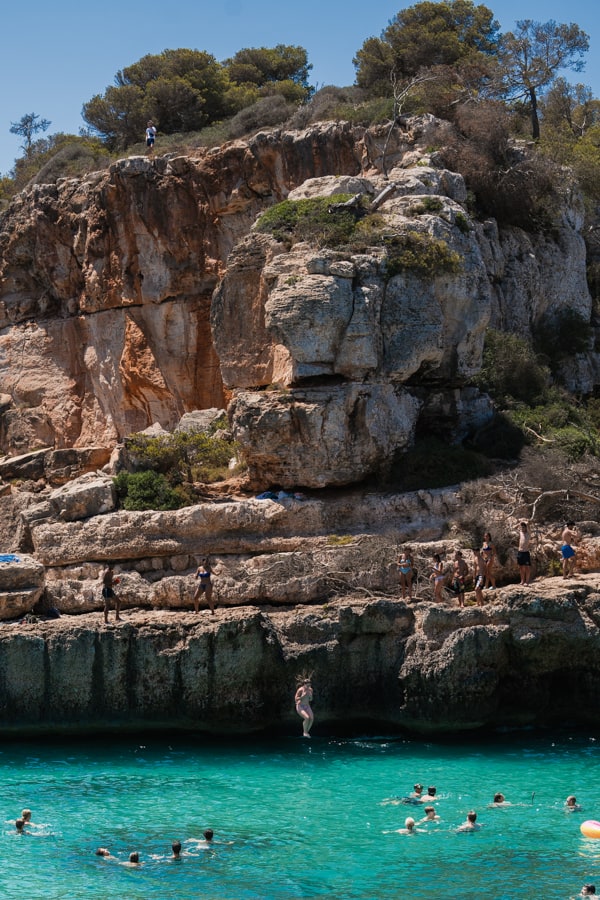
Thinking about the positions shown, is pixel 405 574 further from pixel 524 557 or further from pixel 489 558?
pixel 524 557

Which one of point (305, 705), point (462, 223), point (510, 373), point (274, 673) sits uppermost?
point (462, 223)

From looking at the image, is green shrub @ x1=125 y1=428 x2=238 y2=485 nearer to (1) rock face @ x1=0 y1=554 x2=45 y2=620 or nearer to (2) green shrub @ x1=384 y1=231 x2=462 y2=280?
(1) rock face @ x1=0 y1=554 x2=45 y2=620

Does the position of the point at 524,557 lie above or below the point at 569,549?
below

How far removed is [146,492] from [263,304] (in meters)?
5.39

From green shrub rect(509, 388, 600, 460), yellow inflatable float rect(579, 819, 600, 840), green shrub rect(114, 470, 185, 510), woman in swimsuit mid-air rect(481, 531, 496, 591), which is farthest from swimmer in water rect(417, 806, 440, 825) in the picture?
green shrub rect(509, 388, 600, 460)

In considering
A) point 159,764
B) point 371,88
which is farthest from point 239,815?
point 371,88

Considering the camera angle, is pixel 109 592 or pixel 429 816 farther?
pixel 109 592

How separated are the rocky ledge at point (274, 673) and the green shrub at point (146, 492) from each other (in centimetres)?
361

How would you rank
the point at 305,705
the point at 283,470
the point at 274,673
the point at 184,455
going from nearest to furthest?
the point at 305,705
the point at 274,673
the point at 283,470
the point at 184,455

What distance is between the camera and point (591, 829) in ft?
54.7

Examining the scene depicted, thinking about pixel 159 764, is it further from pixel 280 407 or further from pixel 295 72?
pixel 295 72

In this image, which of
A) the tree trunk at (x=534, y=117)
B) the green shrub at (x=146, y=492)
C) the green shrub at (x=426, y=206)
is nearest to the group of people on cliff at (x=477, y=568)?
the green shrub at (x=146, y=492)

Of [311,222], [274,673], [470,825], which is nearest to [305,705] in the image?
[274,673]

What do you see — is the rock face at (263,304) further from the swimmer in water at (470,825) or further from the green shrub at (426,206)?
the swimmer in water at (470,825)
